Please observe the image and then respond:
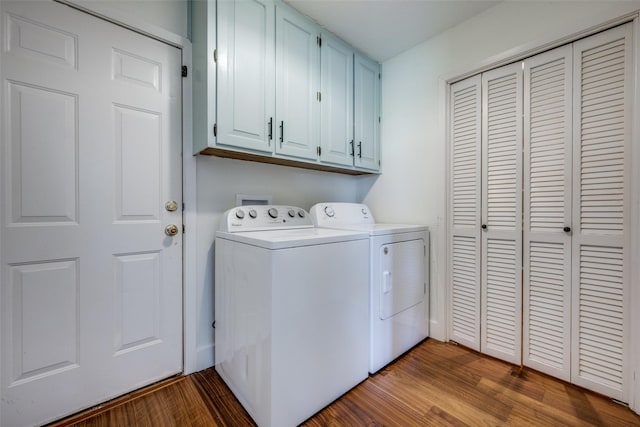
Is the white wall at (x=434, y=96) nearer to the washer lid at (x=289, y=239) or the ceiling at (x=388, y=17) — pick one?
the ceiling at (x=388, y=17)

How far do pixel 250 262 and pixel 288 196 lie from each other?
34.9 inches

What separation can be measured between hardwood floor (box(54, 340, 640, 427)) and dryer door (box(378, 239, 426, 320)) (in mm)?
396

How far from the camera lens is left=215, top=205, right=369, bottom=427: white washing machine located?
112 centimetres

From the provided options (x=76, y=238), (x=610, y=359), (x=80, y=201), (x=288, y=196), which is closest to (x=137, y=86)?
(x=80, y=201)

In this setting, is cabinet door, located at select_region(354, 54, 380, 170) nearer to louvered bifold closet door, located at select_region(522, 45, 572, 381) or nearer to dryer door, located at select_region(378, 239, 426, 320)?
dryer door, located at select_region(378, 239, 426, 320)

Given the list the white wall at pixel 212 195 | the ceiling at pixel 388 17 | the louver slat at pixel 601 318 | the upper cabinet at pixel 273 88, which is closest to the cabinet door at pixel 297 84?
the upper cabinet at pixel 273 88

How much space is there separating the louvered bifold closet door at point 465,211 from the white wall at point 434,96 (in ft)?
0.26

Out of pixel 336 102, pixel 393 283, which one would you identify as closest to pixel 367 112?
pixel 336 102

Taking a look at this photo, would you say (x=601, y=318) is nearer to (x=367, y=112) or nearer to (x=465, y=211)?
(x=465, y=211)

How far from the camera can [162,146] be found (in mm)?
1494

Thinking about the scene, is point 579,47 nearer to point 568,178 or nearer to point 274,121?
point 568,178

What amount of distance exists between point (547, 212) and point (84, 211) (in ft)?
8.19

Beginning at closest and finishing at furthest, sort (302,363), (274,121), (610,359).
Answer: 1. (302,363)
2. (610,359)
3. (274,121)

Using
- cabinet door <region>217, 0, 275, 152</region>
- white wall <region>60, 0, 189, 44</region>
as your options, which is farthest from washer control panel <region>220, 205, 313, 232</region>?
white wall <region>60, 0, 189, 44</region>
